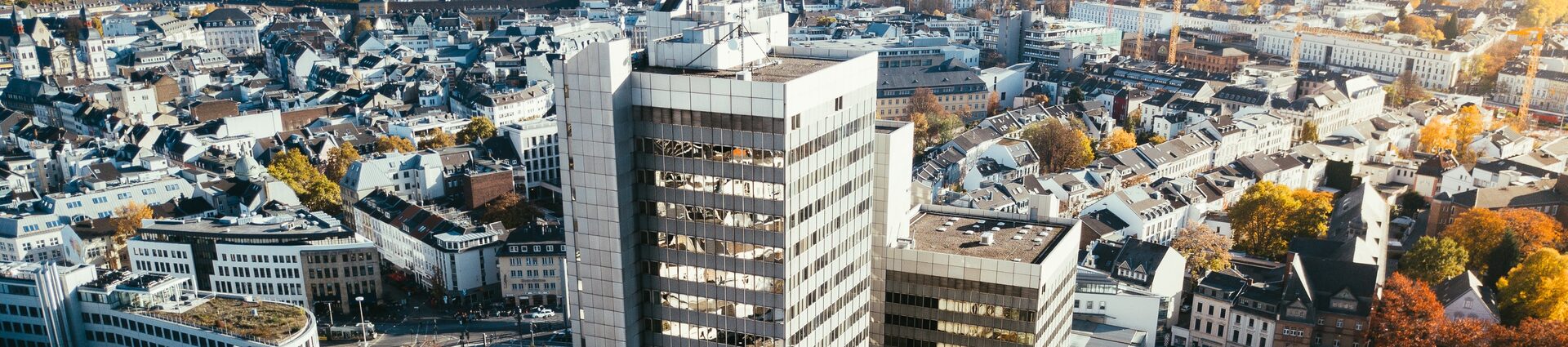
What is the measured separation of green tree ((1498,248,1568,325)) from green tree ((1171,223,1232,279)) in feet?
84.2

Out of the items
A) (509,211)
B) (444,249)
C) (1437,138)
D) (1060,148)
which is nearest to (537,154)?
(509,211)

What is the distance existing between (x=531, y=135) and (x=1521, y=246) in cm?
12245

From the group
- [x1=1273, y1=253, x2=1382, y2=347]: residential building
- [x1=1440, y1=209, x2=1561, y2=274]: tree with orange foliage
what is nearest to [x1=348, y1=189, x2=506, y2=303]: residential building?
[x1=1273, y1=253, x2=1382, y2=347]: residential building

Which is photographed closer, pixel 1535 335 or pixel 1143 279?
pixel 1535 335

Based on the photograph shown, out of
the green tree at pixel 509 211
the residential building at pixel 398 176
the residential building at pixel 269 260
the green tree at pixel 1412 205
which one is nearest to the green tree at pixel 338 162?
the residential building at pixel 398 176

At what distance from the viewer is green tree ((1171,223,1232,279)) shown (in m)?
126

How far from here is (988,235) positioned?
73250 mm

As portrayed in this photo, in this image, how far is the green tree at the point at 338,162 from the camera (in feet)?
549

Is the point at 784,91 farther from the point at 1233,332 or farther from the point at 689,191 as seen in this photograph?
the point at 1233,332

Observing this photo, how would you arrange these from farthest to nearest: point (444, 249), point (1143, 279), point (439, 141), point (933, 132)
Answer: point (933, 132) < point (439, 141) < point (444, 249) < point (1143, 279)

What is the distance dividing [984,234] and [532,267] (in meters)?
62.8

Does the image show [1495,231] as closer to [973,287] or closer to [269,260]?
[973,287]

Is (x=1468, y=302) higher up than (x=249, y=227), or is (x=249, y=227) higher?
(x=249, y=227)

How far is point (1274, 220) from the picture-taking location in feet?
458
